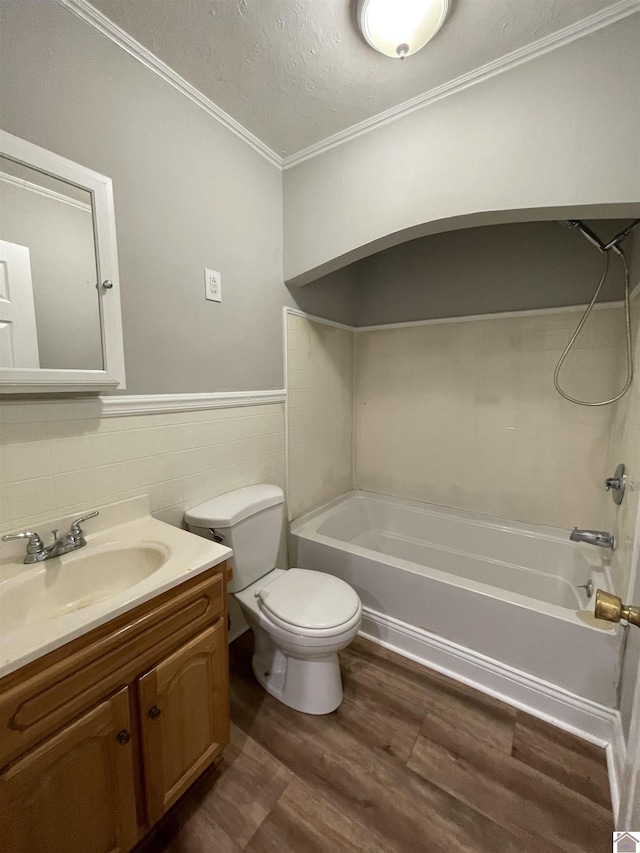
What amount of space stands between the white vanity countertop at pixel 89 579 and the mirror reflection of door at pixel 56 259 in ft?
1.77

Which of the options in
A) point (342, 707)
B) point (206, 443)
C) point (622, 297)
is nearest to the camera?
point (342, 707)

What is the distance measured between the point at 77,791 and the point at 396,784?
0.96 metres

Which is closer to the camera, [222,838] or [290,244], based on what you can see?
[222,838]

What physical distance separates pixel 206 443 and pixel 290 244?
45.2 inches

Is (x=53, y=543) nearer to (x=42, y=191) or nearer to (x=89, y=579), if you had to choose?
(x=89, y=579)

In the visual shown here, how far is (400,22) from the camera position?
107 cm

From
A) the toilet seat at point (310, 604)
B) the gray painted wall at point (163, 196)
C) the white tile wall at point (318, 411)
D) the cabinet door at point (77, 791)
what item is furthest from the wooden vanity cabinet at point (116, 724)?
the white tile wall at point (318, 411)

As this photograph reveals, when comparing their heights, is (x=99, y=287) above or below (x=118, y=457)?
above

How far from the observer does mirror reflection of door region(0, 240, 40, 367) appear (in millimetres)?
933

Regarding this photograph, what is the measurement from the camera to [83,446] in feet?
3.74

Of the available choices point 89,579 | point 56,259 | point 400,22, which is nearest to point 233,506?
point 89,579

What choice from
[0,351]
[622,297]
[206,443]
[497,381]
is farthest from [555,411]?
[0,351]

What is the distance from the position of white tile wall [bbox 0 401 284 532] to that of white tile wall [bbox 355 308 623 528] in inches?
40.7

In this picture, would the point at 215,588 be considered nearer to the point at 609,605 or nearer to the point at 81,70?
the point at 609,605
